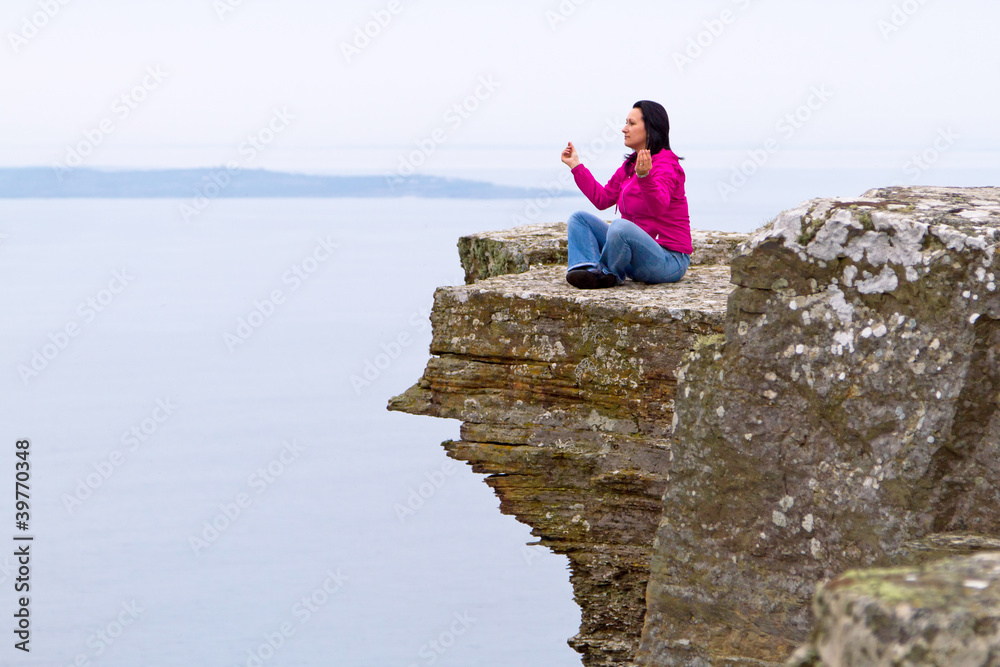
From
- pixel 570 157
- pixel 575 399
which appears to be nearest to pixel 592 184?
pixel 570 157

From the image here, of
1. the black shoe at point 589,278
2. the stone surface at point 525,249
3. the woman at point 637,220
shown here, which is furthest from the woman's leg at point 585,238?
the stone surface at point 525,249

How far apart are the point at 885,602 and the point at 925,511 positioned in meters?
2.41

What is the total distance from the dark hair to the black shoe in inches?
43.3

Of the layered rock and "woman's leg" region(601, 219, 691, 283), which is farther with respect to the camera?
"woman's leg" region(601, 219, 691, 283)

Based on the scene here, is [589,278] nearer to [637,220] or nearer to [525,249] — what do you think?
[637,220]

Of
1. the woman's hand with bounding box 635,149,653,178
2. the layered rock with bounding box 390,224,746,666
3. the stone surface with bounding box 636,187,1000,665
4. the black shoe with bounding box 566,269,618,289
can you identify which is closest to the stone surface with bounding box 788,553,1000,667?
A: the stone surface with bounding box 636,187,1000,665

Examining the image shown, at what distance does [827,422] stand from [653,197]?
3.91 meters

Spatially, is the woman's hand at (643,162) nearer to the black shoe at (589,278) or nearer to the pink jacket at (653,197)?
the pink jacket at (653,197)

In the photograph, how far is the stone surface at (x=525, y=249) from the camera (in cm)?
1031

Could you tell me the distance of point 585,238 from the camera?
877cm

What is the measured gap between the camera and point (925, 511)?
4539 mm

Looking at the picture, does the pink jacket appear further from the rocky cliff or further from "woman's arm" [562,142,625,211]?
the rocky cliff

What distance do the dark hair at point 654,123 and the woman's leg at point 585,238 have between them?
0.85 meters

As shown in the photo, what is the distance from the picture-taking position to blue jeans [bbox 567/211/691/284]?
8.52 metres
